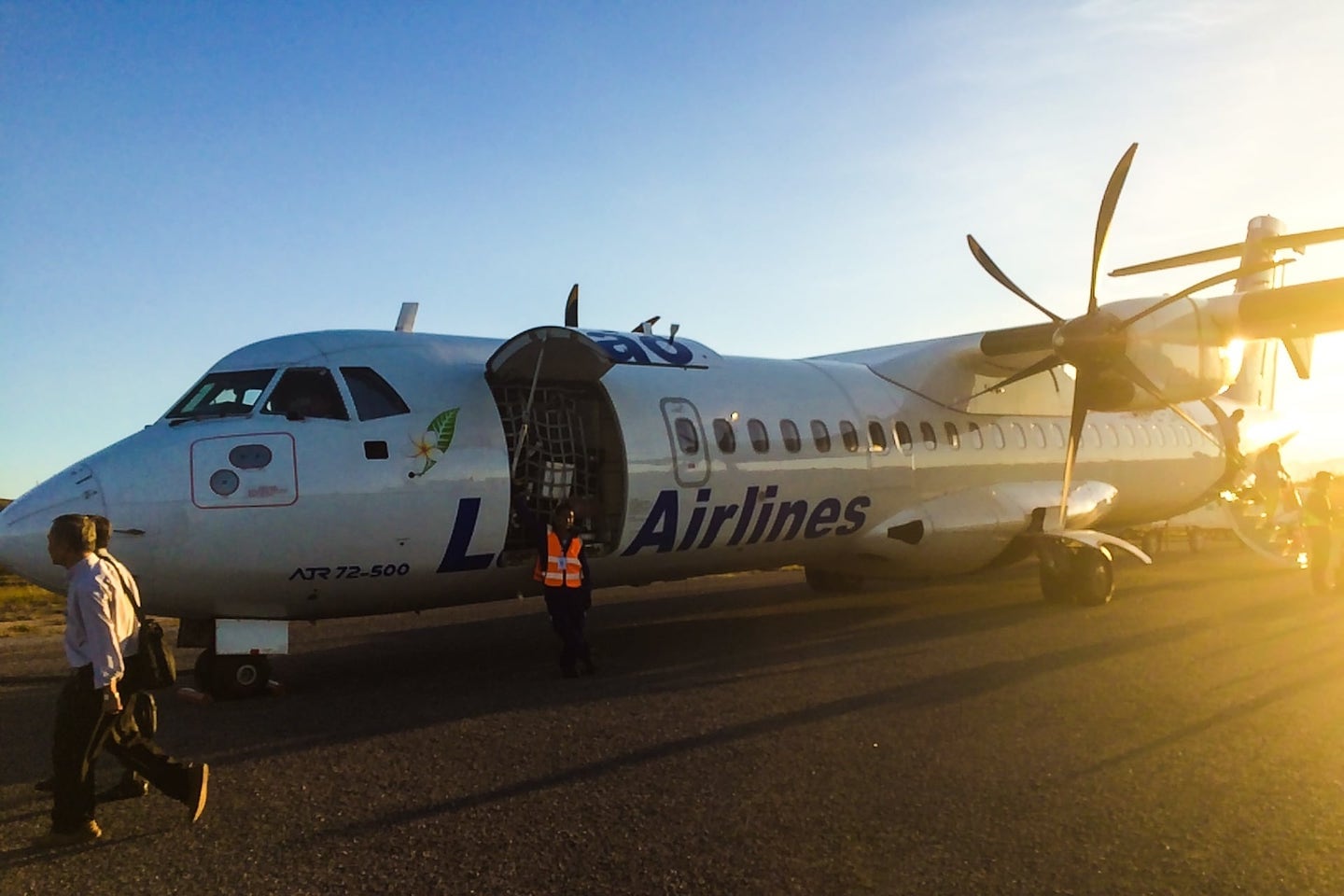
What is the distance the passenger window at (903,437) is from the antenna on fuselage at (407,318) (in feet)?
20.9

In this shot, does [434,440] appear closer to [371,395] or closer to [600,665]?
[371,395]

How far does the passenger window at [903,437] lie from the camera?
506 inches

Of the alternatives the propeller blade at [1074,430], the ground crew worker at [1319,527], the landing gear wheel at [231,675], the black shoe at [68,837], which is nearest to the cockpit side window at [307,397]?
the landing gear wheel at [231,675]

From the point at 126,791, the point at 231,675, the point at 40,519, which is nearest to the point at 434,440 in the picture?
the point at 231,675

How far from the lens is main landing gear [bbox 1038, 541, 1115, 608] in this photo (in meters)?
13.3

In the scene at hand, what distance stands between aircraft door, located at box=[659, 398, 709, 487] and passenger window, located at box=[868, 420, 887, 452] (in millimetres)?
2878

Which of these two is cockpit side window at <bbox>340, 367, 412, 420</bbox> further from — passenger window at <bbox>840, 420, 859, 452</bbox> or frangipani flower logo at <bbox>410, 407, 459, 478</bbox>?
passenger window at <bbox>840, 420, 859, 452</bbox>

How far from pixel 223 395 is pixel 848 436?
23.8ft

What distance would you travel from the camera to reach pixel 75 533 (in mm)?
4848

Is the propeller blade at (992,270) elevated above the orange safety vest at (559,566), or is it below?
Answer: above

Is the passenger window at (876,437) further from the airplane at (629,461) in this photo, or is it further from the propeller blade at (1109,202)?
the propeller blade at (1109,202)

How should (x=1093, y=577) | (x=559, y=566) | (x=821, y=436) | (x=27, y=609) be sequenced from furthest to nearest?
(x=27, y=609) → (x=1093, y=577) → (x=821, y=436) → (x=559, y=566)

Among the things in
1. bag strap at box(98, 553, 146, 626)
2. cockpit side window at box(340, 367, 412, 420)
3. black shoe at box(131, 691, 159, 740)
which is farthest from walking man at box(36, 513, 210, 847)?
cockpit side window at box(340, 367, 412, 420)

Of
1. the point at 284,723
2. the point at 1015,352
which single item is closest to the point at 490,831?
the point at 284,723
